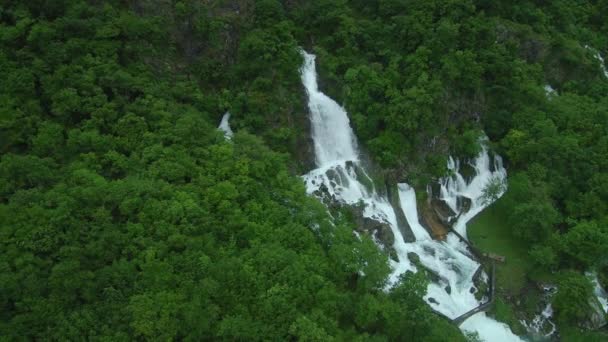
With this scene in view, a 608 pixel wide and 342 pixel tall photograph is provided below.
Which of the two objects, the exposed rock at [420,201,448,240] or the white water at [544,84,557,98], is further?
the white water at [544,84,557,98]

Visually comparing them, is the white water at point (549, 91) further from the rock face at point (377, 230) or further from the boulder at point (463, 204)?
the rock face at point (377, 230)

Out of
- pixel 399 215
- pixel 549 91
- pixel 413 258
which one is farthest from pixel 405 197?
pixel 549 91

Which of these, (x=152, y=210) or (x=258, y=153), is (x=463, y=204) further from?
(x=152, y=210)

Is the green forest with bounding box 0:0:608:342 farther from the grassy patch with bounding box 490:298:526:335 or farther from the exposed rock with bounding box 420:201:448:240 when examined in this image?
the exposed rock with bounding box 420:201:448:240

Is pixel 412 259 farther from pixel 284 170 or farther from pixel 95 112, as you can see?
pixel 95 112

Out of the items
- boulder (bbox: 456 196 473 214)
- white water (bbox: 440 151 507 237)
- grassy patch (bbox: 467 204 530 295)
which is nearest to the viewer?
grassy patch (bbox: 467 204 530 295)

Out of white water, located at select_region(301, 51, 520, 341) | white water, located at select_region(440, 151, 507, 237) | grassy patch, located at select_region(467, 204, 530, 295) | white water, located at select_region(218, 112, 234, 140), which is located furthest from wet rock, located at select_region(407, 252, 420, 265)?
white water, located at select_region(218, 112, 234, 140)
